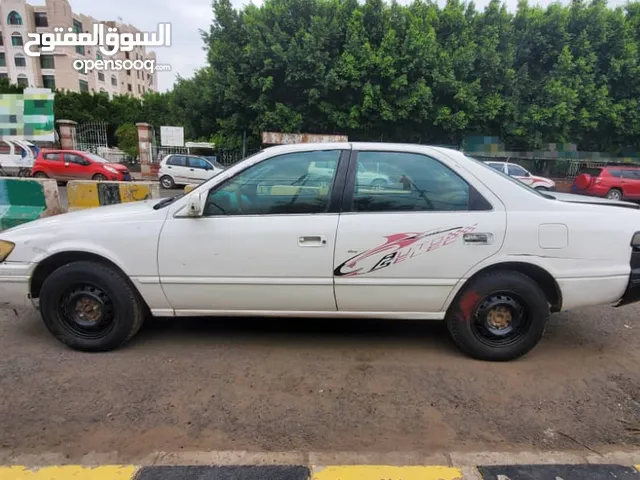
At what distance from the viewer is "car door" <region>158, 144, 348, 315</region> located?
292cm

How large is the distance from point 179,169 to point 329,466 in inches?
648

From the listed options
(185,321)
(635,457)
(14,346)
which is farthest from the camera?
(185,321)

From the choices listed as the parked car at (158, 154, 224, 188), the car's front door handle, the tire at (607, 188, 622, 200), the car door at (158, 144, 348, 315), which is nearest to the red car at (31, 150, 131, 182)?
the parked car at (158, 154, 224, 188)

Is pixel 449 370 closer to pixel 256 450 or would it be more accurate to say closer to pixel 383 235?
pixel 383 235

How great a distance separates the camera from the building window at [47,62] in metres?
50.6

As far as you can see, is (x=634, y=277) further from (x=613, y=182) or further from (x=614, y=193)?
(x=614, y=193)

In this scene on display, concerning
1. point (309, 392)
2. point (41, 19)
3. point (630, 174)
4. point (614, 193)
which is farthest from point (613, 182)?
point (41, 19)

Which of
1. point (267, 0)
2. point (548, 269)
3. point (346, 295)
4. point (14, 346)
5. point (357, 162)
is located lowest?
point (14, 346)

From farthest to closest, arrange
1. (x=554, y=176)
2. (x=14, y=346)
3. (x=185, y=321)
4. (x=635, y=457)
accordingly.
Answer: (x=554, y=176) → (x=185, y=321) → (x=14, y=346) → (x=635, y=457)

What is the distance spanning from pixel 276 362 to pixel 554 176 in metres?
22.7

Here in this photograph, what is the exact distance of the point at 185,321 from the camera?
3826mm

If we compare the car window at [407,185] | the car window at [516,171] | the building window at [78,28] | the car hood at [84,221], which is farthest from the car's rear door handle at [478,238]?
the building window at [78,28]

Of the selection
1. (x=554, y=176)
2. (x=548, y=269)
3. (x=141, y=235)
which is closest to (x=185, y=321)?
(x=141, y=235)

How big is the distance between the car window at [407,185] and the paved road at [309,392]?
1164 millimetres
